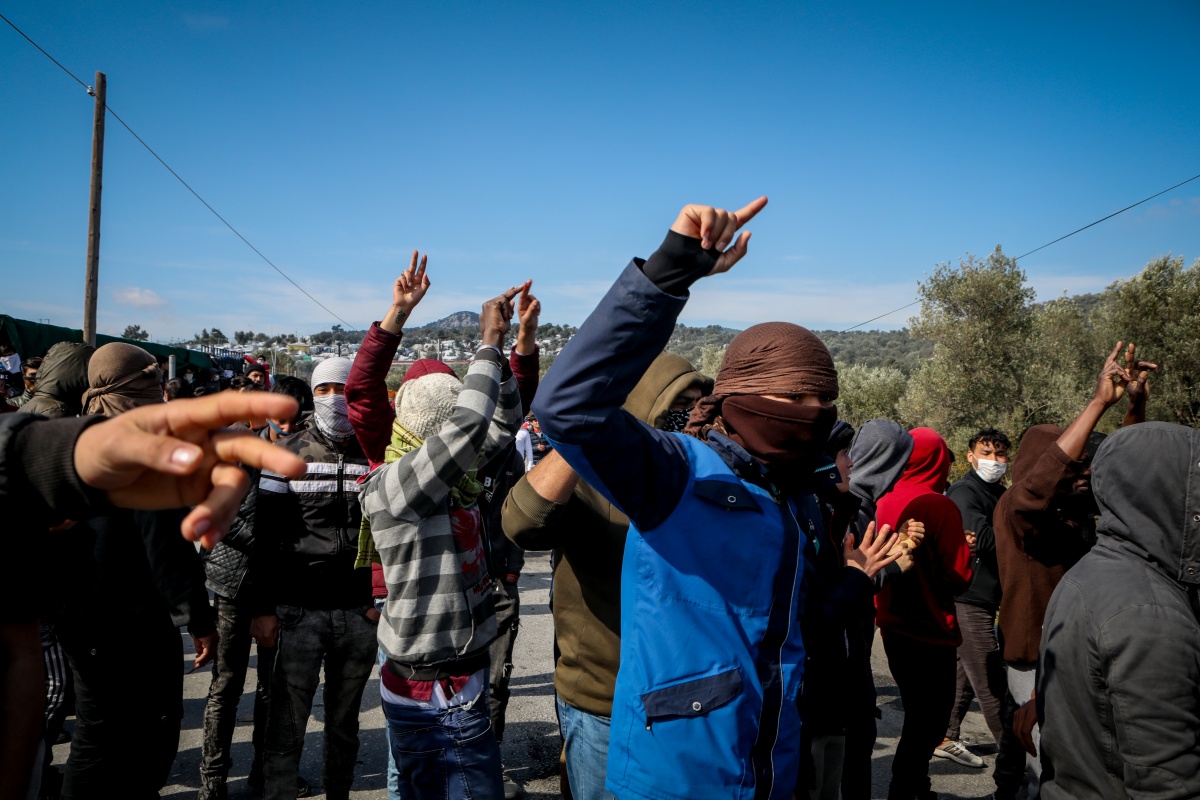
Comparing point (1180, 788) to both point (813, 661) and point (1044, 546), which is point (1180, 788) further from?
point (1044, 546)

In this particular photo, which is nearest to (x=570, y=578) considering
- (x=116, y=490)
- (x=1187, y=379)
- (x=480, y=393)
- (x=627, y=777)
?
(x=480, y=393)

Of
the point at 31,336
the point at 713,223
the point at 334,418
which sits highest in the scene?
the point at 31,336

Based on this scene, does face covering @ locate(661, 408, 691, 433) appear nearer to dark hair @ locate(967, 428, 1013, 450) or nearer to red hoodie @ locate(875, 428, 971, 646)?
red hoodie @ locate(875, 428, 971, 646)

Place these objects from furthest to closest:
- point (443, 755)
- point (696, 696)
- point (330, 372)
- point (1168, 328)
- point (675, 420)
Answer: point (1168, 328) < point (330, 372) < point (675, 420) < point (443, 755) < point (696, 696)

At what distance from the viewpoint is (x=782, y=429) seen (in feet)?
6.22

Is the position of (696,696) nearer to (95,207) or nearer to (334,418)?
(334,418)

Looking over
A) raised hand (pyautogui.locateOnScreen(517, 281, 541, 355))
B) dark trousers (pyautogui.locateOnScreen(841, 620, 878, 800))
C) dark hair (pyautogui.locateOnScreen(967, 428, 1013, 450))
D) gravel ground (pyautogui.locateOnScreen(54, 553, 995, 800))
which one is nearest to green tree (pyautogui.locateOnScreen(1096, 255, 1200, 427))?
dark hair (pyautogui.locateOnScreen(967, 428, 1013, 450))

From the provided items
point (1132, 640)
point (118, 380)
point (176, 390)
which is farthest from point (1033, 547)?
point (176, 390)

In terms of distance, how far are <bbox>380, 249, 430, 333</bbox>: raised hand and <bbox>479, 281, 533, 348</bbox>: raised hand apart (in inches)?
25.7

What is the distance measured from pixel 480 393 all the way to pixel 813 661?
4.59 feet

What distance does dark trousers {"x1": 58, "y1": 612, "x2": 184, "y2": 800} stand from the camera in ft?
9.27

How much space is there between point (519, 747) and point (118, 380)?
3.28 meters

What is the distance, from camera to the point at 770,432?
75.0 inches

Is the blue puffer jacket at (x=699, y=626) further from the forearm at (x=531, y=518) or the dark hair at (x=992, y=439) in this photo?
the dark hair at (x=992, y=439)
